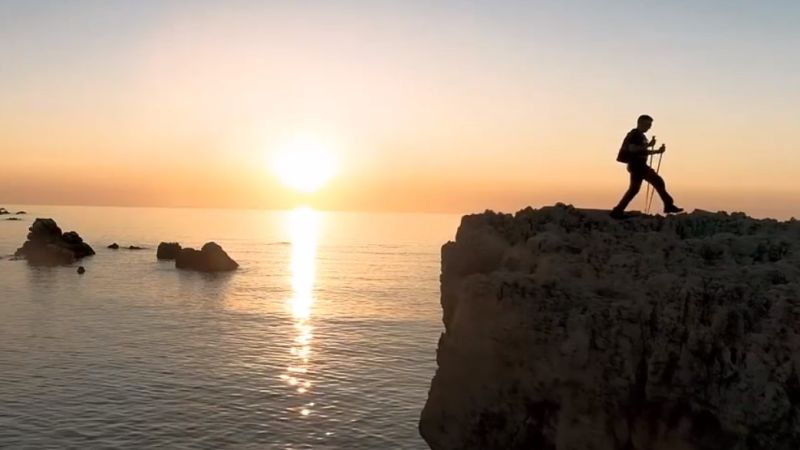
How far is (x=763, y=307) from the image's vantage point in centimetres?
937

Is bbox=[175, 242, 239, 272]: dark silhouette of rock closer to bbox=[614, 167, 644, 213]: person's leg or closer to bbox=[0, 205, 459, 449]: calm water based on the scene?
bbox=[0, 205, 459, 449]: calm water

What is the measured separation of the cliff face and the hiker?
195cm

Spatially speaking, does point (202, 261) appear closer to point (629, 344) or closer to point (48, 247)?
point (48, 247)

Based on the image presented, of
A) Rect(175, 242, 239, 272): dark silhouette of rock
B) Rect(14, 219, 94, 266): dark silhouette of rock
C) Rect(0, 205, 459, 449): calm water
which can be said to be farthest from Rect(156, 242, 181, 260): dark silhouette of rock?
→ Rect(0, 205, 459, 449): calm water

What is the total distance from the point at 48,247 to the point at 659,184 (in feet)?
368

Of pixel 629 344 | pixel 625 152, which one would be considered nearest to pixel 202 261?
pixel 625 152

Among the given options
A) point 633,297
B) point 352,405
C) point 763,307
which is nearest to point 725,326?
point 763,307

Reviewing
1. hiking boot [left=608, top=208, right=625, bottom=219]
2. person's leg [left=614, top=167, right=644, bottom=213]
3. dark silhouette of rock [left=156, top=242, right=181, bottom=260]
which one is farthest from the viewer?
dark silhouette of rock [left=156, top=242, right=181, bottom=260]

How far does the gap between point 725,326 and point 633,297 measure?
4.69ft

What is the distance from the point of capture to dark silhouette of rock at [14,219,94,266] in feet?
336

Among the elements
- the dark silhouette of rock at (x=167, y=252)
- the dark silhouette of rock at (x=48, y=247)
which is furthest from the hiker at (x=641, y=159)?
the dark silhouette of rock at (x=167, y=252)

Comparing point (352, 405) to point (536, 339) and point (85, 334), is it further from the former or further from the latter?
point (85, 334)

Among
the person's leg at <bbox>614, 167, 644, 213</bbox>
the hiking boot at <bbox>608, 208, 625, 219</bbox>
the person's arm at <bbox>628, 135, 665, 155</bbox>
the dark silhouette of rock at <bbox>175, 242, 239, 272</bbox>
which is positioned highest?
the person's arm at <bbox>628, 135, 665, 155</bbox>

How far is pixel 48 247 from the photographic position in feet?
341
